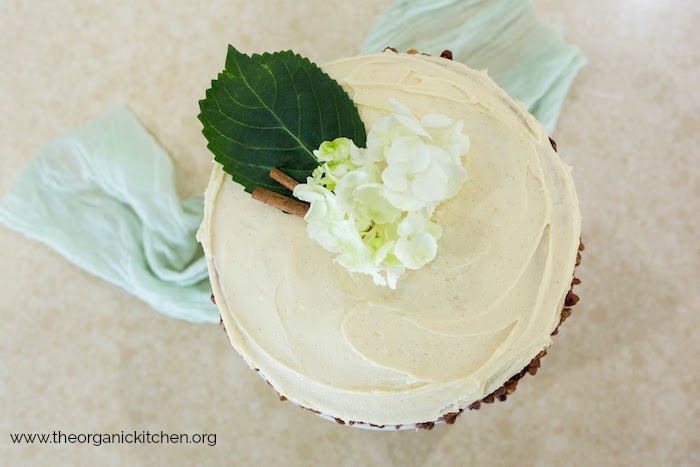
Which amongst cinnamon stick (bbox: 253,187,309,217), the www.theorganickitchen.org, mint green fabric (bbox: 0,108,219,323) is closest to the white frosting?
cinnamon stick (bbox: 253,187,309,217)

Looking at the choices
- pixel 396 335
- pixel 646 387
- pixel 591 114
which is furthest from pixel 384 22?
pixel 646 387

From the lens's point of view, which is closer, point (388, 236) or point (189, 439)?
point (388, 236)

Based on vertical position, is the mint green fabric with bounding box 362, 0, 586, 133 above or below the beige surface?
above

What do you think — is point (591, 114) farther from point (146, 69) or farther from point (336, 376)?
point (146, 69)

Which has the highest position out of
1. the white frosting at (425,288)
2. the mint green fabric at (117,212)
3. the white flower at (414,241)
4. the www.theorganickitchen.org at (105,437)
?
the white flower at (414,241)

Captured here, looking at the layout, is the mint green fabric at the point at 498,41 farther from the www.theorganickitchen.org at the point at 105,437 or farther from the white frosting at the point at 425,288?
the www.theorganickitchen.org at the point at 105,437

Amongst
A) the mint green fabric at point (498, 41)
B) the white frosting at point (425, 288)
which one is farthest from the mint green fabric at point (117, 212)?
the mint green fabric at point (498, 41)

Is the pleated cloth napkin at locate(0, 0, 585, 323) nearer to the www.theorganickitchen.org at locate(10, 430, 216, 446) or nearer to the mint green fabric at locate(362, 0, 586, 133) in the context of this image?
the mint green fabric at locate(362, 0, 586, 133)
